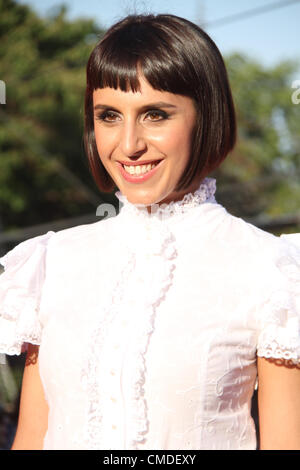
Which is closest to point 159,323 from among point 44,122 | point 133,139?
point 133,139

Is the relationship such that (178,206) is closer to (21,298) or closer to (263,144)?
(21,298)

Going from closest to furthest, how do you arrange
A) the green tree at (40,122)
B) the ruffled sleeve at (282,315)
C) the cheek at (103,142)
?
the ruffled sleeve at (282,315)
the cheek at (103,142)
the green tree at (40,122)

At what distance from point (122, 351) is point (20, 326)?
23 centimetres

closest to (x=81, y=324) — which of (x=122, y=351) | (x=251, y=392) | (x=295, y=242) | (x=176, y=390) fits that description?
(x=122, y=351)

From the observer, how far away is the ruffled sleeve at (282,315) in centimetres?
115

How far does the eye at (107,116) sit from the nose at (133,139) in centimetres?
6

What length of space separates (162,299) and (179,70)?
0.43m

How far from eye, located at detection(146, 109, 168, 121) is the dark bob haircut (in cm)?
4

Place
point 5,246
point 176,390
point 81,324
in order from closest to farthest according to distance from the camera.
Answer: point 176,390
point 81,324
point 5,246

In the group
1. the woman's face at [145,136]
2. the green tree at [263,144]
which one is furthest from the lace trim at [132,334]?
the green tree at [263,144]

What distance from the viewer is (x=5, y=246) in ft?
21.5

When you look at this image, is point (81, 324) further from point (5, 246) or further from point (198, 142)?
point (5, 246)

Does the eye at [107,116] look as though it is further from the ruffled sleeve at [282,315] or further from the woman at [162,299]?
the ruffled sleeve at [282,315]

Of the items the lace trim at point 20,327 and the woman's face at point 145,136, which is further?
the lace trim at point 20,327
